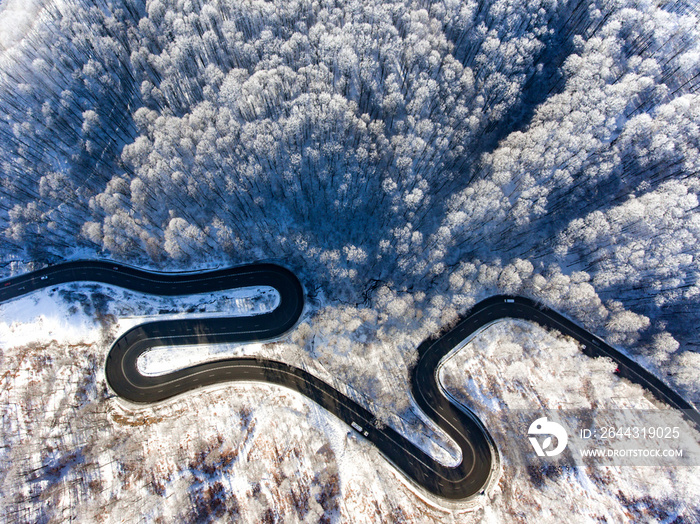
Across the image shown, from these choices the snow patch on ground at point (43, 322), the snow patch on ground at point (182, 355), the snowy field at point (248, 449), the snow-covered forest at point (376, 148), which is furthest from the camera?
the snow patch on ground at point (182, 355)

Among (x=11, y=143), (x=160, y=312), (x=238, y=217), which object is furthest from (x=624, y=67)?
(x=11, y=143)

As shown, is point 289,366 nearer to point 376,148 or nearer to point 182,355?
point 182,355

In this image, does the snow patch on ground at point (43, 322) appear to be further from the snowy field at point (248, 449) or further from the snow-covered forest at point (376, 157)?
the snow-covered forest at point (376, 157)

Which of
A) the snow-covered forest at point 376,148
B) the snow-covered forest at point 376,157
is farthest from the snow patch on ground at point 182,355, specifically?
the snow-covered forest at point 376,148

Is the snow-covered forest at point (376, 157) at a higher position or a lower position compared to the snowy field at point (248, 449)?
higher

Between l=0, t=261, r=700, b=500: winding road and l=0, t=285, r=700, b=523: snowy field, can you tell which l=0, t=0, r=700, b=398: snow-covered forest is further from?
l=0, t=285, r=700, b=523: snowy field

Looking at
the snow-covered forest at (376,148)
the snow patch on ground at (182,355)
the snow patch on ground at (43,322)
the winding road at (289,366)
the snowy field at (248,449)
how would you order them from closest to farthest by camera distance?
the snowy field at (248,449) < the snow-covered forest at (376,148) < the winding road at (289,366) < the snow patch on ground at (43,322) < the snow patch on ground at (182,355)
